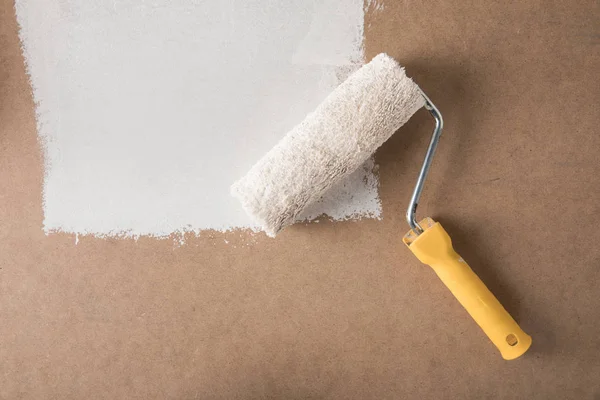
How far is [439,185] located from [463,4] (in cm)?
32

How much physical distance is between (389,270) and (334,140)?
0.88 feet

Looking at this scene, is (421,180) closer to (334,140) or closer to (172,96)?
(334,140)

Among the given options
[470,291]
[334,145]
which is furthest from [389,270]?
[334,145]

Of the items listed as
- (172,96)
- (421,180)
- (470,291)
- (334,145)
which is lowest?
(470,291)

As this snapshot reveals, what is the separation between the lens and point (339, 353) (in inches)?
32.9

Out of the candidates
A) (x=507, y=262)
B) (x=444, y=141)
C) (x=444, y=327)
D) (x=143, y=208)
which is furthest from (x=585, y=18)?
(x=143, y=208)

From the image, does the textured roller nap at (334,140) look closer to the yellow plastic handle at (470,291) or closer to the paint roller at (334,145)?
the paint roller at (334,145)

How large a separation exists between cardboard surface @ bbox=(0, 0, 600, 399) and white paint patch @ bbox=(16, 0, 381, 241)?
0.04m

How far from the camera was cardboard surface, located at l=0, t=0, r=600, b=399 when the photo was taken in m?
0.81

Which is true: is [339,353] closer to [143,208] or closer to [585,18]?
[143,208]

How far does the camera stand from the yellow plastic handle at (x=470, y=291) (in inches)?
30.0

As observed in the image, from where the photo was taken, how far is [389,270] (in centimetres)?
83

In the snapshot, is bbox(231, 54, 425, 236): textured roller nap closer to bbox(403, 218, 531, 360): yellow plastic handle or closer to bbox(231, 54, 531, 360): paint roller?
bbox(231, 54, 531, 360): paint roller

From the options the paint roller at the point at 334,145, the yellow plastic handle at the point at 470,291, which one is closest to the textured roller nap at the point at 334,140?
the paint roller at the point at 334,145
